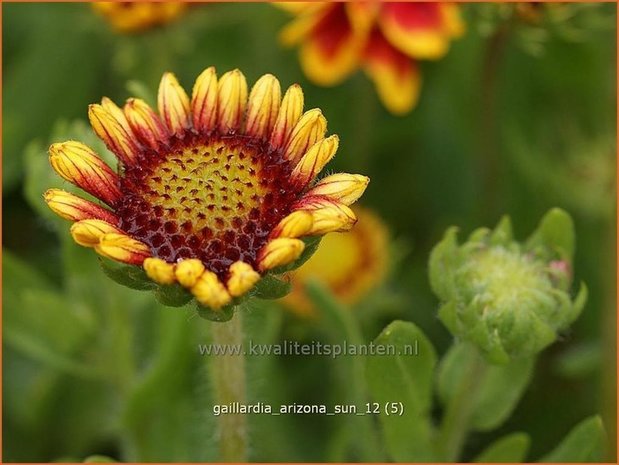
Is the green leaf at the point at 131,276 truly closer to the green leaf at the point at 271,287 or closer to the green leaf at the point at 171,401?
the green leaf at the point at 271,287

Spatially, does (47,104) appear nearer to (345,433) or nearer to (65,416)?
(65,416)

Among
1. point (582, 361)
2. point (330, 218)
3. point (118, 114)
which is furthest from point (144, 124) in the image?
point (582, 361)

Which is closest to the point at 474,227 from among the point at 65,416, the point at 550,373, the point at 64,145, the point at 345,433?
the point at 550,373

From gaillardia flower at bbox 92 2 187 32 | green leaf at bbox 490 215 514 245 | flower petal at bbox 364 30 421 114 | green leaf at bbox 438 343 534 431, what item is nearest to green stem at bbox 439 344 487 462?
green leaf at bbox 438 343 534 431

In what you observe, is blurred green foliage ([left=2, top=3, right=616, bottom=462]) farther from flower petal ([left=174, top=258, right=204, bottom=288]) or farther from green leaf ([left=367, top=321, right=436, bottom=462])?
flower petal ([left=174, top=258, right=204, bottom=288])

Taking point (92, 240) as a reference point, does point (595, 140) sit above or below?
below

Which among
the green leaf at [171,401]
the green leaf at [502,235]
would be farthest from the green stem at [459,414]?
the green leaf at [171,401]
